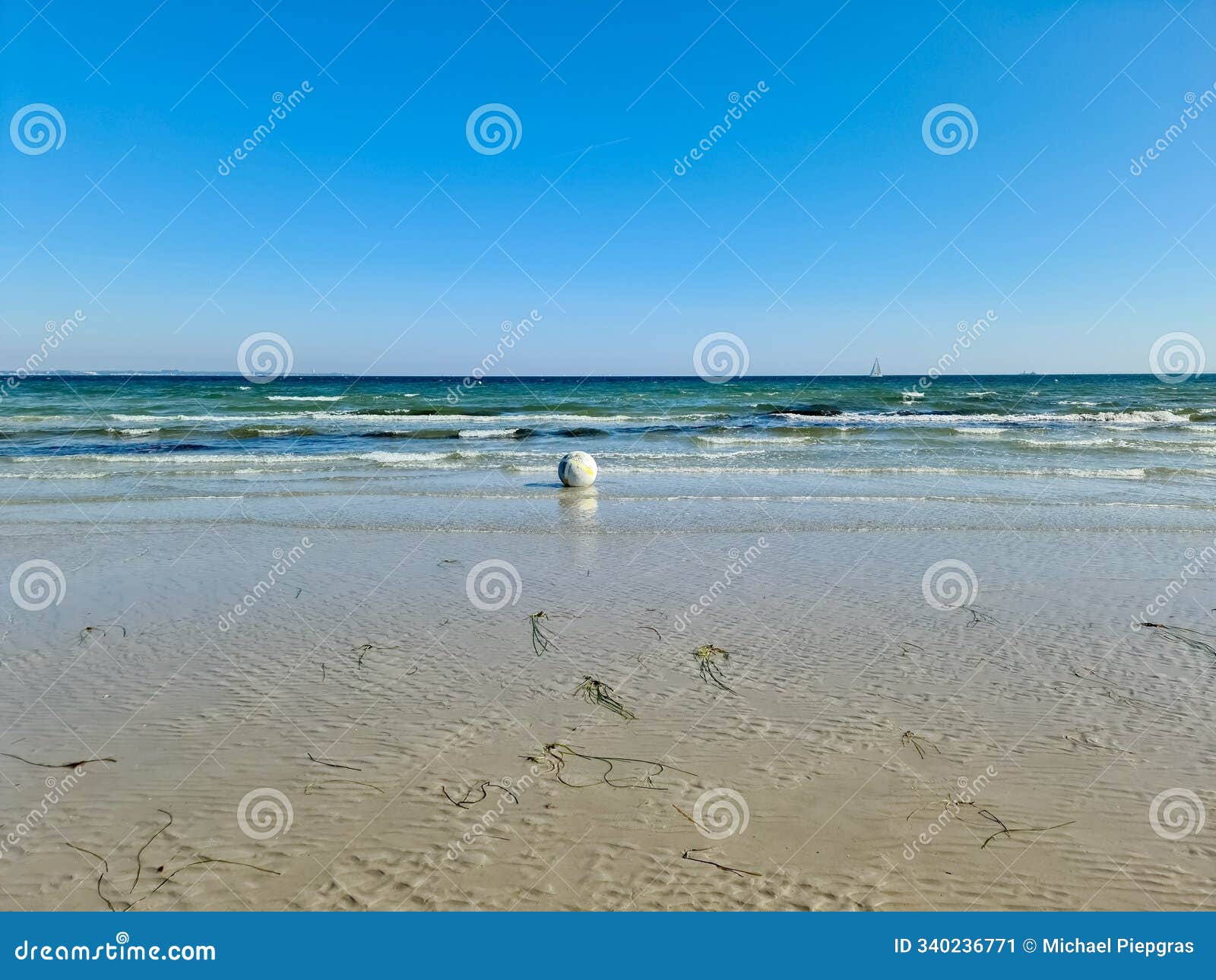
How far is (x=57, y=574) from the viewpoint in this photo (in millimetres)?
8414

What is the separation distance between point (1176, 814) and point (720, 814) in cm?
222

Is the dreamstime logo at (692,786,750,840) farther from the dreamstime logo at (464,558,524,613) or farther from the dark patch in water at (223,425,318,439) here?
the dark patch in water at (223,425,318,439)

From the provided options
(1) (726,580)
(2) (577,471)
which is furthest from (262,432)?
(1) (726,580)

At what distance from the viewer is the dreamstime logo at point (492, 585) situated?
7.36 meters

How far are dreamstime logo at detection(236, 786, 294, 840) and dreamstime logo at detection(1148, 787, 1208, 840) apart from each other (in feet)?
13.6

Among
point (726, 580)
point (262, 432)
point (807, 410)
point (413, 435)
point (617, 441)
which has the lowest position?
point (726, 580)

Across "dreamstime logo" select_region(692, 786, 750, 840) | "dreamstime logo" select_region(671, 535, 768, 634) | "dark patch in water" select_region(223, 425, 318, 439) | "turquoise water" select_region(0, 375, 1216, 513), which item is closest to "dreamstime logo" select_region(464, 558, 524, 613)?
"dreamstime logo" select_region(671, 535, 768, 634)

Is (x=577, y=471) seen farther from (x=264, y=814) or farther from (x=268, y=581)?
(x=264, y=814)

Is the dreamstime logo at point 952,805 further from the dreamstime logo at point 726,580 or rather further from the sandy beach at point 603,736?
the dreamstime logo at point 726,580

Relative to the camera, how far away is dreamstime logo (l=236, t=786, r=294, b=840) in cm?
368

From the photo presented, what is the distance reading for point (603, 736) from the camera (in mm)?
4582

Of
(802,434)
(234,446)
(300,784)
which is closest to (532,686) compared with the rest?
(300,784)

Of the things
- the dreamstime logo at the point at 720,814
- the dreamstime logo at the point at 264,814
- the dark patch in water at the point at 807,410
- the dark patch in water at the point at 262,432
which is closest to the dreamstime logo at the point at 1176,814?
the dreamstime logo at the point at 720,814
